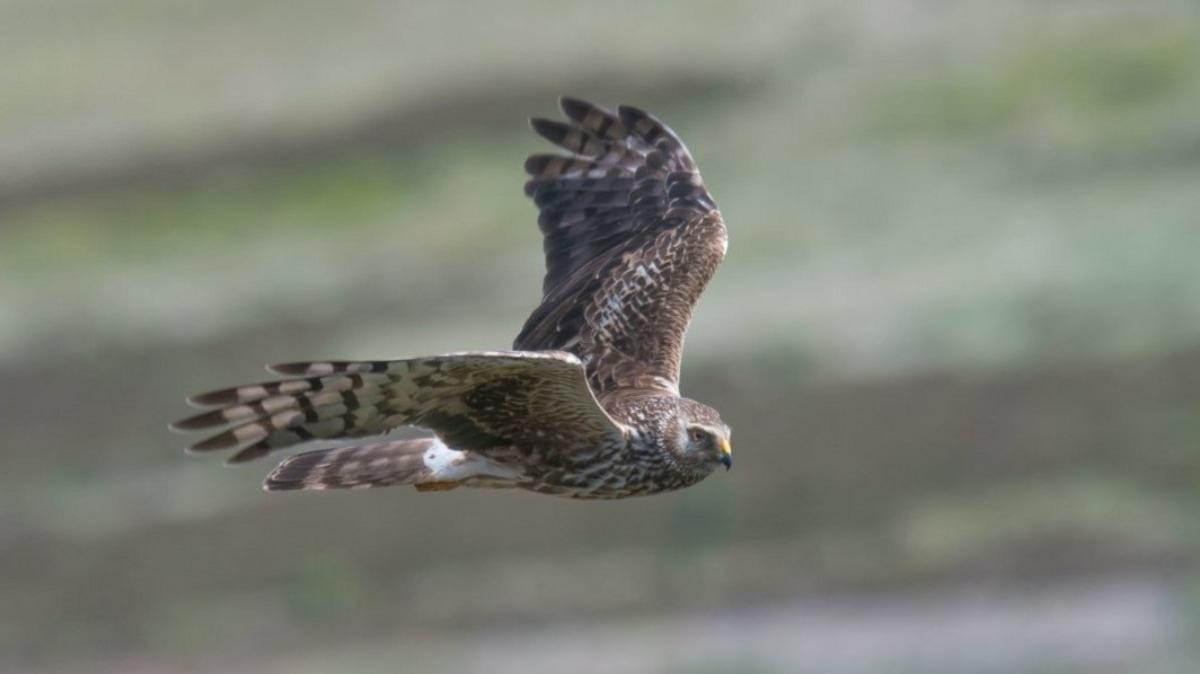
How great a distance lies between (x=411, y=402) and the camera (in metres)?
11.1

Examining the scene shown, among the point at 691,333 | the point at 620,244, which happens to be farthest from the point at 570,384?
the point at 691,333

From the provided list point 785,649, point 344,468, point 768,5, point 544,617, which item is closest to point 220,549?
point 544,617

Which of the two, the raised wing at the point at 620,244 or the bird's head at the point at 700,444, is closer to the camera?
the bird's head at the point at 700,444

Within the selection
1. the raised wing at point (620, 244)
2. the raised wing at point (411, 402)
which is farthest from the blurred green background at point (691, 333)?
the raised wing at point (411, 402)

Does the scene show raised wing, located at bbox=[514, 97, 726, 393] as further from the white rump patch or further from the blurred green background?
the blurred green background

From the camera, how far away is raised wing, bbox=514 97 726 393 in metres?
13.1

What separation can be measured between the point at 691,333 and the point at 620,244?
13.8 meters

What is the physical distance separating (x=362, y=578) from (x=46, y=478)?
4351mm

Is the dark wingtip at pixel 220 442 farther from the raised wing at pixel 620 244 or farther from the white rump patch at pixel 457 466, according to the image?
the raised wing at pixel 620 244

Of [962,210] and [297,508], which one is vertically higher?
[962,210]

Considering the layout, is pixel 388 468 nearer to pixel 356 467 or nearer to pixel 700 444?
pixel 356 467

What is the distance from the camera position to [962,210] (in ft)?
111

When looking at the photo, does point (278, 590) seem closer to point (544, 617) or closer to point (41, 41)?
point (544, 617)

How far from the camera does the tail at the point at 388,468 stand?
11.8 metres
